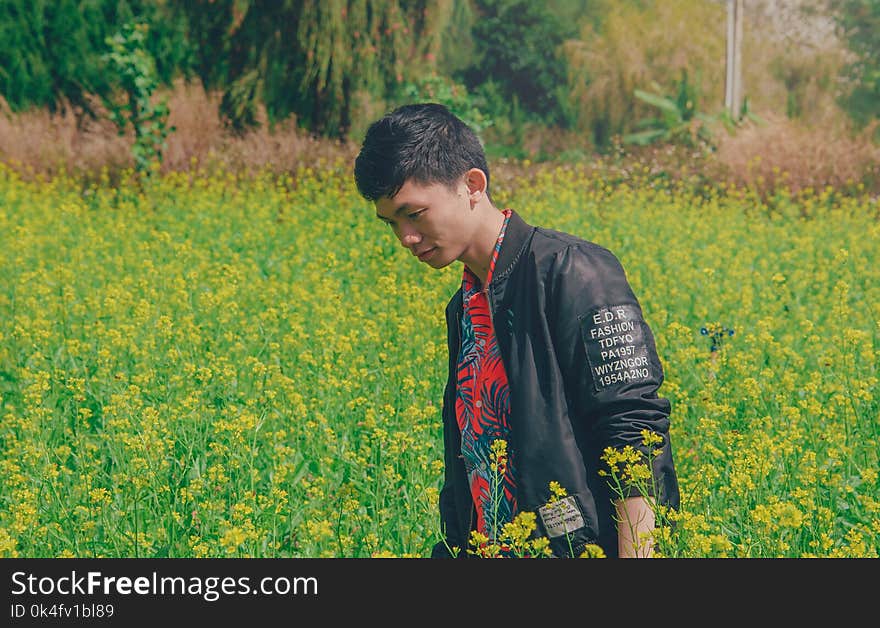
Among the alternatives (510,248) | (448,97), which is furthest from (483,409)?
(448,97)

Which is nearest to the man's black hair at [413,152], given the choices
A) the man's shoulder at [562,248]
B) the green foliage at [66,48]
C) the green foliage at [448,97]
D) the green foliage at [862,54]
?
the man's shoulder at [562,248]

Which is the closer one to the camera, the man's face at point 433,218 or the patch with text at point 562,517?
the patch with text at point 562,517

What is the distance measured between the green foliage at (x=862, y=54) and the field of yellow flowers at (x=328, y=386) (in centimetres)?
1367

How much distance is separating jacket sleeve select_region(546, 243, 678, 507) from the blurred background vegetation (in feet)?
34.5

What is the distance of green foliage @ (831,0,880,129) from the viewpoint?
21703mm

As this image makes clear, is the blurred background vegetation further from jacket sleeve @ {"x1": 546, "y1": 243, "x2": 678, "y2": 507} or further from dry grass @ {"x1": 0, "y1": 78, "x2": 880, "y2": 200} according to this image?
jacket sleeve @ {"x1": 546, "y1": 243, "x2": 678, "y2": 507}

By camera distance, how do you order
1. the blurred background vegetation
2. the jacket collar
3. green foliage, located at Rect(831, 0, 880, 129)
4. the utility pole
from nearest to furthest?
the jacket collar
the blurred background vegetation
the utility pole
green foliage, located at Rect(831, 0, 880, 129)

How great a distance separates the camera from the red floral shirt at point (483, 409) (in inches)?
87.0

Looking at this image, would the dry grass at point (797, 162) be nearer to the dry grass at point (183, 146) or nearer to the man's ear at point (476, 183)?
the dry grass at point (183, 146)

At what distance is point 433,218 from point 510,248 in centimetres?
18

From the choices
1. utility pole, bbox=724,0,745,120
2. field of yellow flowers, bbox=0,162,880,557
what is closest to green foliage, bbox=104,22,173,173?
field of yellow flowers, bbox=0,162,880,557

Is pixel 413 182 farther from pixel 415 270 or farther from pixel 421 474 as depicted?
pixel 415 270

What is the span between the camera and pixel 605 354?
1959 millimetres

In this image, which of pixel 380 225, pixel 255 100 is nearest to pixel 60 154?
pixel 255 100
